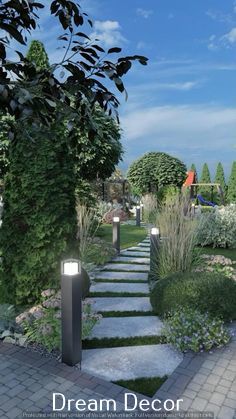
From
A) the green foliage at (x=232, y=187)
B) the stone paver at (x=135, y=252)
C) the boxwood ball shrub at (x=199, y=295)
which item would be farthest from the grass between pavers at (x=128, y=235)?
the green foliage at (x=232, y=187)

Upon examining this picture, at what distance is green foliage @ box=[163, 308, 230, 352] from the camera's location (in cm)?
290

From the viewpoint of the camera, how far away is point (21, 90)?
1250 millimetres

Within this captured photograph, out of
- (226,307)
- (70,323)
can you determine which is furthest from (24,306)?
(226,307)

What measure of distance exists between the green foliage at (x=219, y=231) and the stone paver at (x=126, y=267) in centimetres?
214

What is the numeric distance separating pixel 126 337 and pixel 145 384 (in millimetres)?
739

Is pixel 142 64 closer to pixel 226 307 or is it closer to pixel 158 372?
pixel 158 372

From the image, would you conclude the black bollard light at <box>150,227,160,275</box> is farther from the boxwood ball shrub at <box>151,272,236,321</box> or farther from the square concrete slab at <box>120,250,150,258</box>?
the square concrete slab at <box>120,250,150,258</box>

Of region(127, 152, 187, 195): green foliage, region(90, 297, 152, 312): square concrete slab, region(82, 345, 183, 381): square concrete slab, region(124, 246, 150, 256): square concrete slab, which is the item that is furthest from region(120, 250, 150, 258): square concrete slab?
region(127, 152, 187, 195): green foliage

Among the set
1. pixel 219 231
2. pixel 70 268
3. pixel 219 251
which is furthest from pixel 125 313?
pixel 219 231

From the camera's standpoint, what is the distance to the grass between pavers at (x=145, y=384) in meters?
2.36

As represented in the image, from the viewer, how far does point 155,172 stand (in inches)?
660

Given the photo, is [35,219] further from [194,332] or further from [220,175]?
[220,175]

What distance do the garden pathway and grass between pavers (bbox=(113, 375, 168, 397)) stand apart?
5 centimetres

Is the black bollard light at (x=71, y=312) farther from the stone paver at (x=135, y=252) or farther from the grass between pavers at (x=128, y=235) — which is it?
the grass between pavers at (x=128, y=235)
